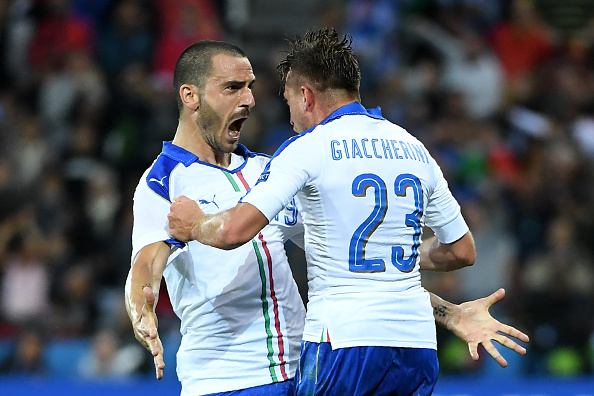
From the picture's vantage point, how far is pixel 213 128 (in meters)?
4.19

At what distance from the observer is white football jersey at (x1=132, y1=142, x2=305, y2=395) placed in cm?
397

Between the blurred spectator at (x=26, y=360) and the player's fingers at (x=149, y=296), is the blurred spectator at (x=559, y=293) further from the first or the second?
the player's fingers at (x=149, y=296)

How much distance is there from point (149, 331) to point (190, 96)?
48.8 inches

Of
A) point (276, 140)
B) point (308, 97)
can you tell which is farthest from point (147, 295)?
point (276, 140)

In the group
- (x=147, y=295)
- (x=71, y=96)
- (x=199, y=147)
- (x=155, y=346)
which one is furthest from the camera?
(x=71, y=96)

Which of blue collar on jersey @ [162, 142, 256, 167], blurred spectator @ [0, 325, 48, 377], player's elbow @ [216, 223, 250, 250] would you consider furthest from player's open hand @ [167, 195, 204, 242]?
blurred spectator @ [0, 325, 48, 377]

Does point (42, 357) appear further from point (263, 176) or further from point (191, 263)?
point (263, 176)

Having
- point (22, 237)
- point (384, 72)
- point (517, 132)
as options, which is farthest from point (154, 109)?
point (517, 132)

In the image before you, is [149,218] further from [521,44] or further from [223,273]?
[521,44]

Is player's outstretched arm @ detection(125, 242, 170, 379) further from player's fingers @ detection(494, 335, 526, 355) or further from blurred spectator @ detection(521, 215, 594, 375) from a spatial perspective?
blurred spectator @ detection(521, 215, 594, 375)

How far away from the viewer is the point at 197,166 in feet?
13.5

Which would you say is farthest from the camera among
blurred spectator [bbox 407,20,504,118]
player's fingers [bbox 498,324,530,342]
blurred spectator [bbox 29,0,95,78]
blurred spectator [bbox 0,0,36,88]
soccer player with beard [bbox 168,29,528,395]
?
blurred spectator [bbox 407,20,504,118]

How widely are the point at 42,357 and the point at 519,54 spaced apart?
6.67m

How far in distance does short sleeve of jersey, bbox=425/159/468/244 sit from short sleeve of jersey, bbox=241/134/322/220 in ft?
1.96
